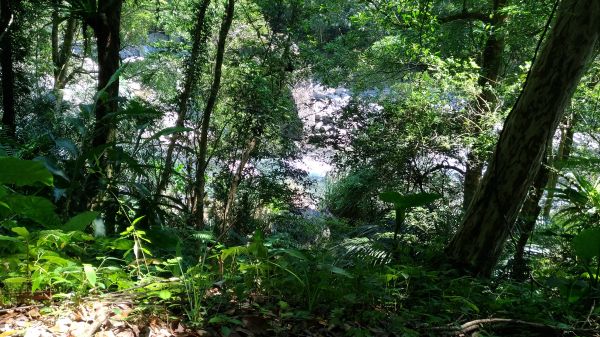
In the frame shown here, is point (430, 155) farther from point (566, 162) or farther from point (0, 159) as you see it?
point (0, 159)

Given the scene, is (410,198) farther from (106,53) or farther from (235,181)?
(235,181)

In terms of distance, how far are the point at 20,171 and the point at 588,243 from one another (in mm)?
2565

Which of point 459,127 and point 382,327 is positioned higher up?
point 459,127

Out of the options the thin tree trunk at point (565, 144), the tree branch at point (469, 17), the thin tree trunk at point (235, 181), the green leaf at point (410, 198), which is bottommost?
the thin tree trunk at point (235, 181)

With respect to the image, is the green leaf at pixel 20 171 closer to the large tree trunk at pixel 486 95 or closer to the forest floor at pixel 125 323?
the forest floor at pixel 125 323

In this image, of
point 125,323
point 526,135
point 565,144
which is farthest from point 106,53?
point 565,144

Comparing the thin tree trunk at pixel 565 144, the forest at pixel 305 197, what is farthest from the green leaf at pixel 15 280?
the thin tree trunk at pixel 565 144

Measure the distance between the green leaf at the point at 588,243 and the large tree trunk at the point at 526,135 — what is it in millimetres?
562

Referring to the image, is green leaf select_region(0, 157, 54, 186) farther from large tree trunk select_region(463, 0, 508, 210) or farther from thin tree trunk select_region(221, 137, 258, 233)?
large tree trunk select_region(463, 0, 508, 210)

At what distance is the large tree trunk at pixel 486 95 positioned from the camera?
6250 millimetres

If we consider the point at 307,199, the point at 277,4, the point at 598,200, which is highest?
the point at 277,4

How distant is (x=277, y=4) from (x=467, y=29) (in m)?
3.54

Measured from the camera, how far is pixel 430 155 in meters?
6.89

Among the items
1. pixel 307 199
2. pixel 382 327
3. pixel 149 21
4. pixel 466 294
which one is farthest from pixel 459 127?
pixel 149 21
